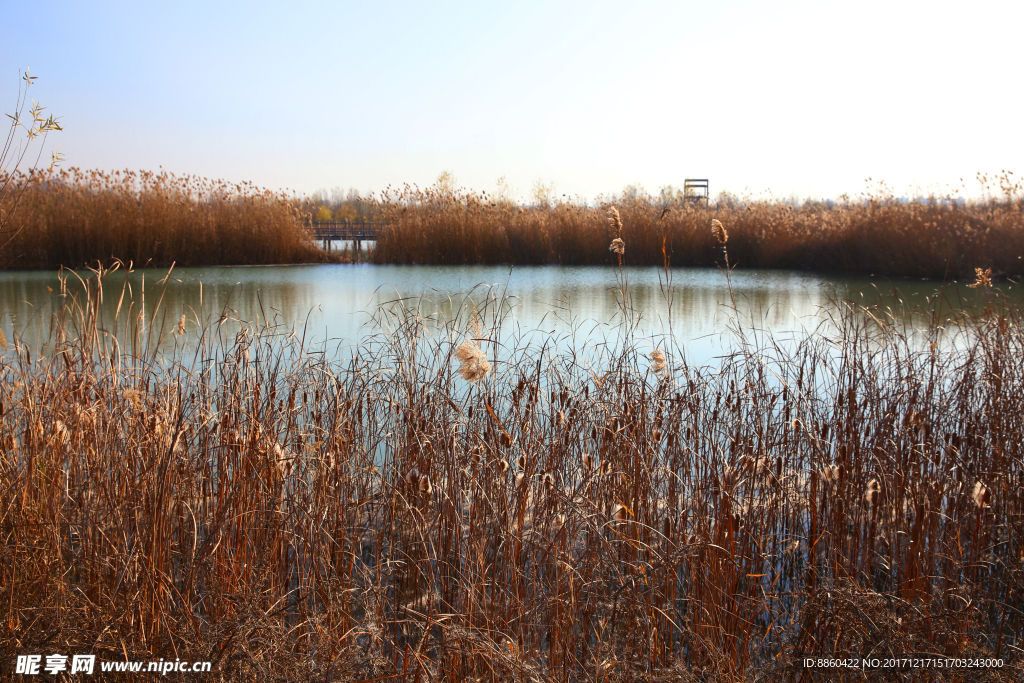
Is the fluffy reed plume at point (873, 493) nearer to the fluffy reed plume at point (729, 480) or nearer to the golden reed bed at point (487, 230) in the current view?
the fluffy reed plume at point (729, 480)

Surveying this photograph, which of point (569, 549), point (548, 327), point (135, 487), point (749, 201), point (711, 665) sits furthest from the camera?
point (749, 201)

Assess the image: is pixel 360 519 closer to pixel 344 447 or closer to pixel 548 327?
pixel 344 447

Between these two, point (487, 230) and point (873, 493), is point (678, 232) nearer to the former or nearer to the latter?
point (487, 230)

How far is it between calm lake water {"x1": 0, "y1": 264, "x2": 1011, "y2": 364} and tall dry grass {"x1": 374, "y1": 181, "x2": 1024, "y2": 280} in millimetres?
795

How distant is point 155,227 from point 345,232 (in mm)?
6060

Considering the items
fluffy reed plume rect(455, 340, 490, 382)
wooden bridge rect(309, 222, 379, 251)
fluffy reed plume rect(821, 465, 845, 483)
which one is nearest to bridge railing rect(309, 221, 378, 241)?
wooden bridge rect(309, 222, 379, 251)

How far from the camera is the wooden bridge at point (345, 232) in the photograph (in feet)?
51.4

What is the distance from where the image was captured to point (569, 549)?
1.71 m

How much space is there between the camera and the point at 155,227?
10.9 meters

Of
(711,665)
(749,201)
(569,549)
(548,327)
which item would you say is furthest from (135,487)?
(749,201)

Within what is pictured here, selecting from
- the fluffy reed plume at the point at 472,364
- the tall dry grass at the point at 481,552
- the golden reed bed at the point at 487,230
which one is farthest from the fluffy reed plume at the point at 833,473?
the golden reed bed at the point at 487,230

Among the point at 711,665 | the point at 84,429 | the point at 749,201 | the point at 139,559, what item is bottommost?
the point at 711,665

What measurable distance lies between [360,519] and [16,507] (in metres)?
0.93

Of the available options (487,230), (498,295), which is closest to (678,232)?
(487,230)
